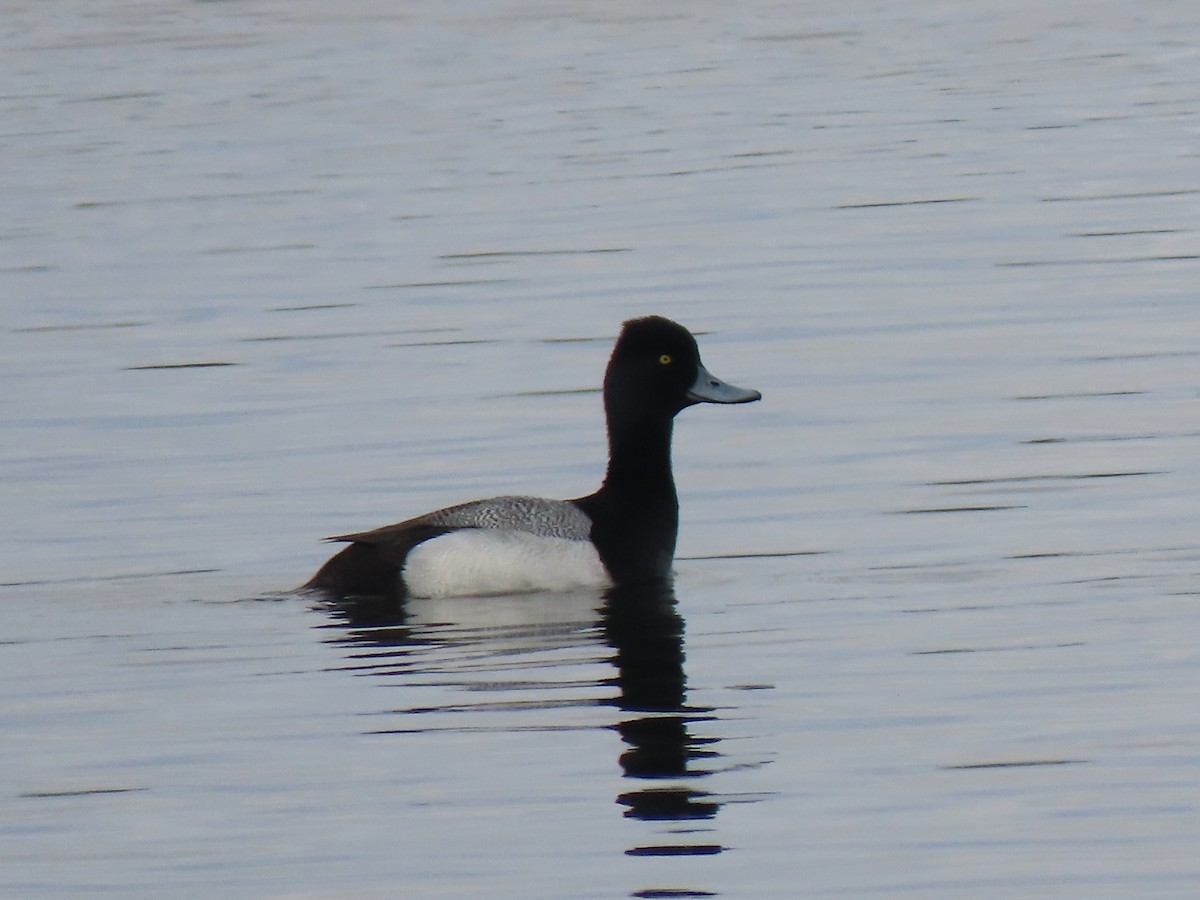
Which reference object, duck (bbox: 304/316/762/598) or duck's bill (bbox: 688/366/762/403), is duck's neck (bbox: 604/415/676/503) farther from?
duck's bill (bbox: 688/366/762/403)

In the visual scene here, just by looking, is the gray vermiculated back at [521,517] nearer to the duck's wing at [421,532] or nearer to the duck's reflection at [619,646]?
the duck's wing at [421,532]

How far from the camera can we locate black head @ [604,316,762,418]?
Answer: 12.7 m

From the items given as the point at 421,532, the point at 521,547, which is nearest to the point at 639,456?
the point at 521,547

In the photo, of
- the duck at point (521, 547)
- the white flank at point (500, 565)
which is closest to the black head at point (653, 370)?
the duck at point (521, 547)

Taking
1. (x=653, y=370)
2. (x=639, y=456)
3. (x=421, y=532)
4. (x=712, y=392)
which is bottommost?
(x=421, y=532)

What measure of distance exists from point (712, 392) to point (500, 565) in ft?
4.98

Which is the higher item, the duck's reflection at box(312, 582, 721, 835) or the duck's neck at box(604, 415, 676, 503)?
the duck's neck at box(604, 415, 676, 503)

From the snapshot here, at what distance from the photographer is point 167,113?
3081cm

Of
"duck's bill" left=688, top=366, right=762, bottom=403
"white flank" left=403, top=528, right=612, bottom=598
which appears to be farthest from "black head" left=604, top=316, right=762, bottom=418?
"white flank" left=403, top=528, right=612, bottom=598

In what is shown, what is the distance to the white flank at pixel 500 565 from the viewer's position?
38.4ft

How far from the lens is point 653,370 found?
12.7 m

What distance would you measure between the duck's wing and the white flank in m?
0.04

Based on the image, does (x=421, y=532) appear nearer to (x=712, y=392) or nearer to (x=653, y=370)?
(x=653, y=370)

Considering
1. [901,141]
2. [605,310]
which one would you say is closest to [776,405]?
[605,310]
